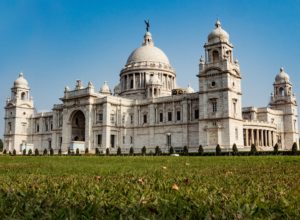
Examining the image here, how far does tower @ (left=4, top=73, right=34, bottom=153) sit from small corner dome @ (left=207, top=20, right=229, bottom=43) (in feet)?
148

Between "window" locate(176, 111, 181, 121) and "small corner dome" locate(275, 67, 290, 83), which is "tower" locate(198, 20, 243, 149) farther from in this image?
"small corner dome" locate(275, 67, 290, 83)

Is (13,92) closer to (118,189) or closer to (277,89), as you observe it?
(277,89)

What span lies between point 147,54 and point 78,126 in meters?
21.8

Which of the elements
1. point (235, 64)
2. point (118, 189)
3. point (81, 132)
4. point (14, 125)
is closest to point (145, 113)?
point (81, 132)

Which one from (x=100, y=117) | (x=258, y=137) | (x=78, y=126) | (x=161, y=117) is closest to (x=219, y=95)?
(x=258, y=137)

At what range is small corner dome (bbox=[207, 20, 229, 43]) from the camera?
48.2 m

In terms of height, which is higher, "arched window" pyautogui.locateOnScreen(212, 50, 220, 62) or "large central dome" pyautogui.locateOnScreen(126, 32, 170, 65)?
"large central dome" pyautogui.locateOnScreen(126, 32, 170, 65)

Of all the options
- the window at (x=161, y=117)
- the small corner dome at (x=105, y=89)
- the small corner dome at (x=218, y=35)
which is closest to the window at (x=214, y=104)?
the small corner dome at (x=218, y=35)

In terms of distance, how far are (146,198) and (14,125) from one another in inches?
2962

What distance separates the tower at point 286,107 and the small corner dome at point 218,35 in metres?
23.1

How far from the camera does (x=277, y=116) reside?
212 ft

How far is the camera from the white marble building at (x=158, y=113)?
4728 centimetres

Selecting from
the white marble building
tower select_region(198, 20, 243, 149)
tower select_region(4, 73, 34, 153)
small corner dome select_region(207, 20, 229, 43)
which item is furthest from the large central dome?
tower select_region(4, 73, 34, 153)

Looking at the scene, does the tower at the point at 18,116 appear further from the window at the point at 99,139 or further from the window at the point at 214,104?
the window at the point at 214,104
